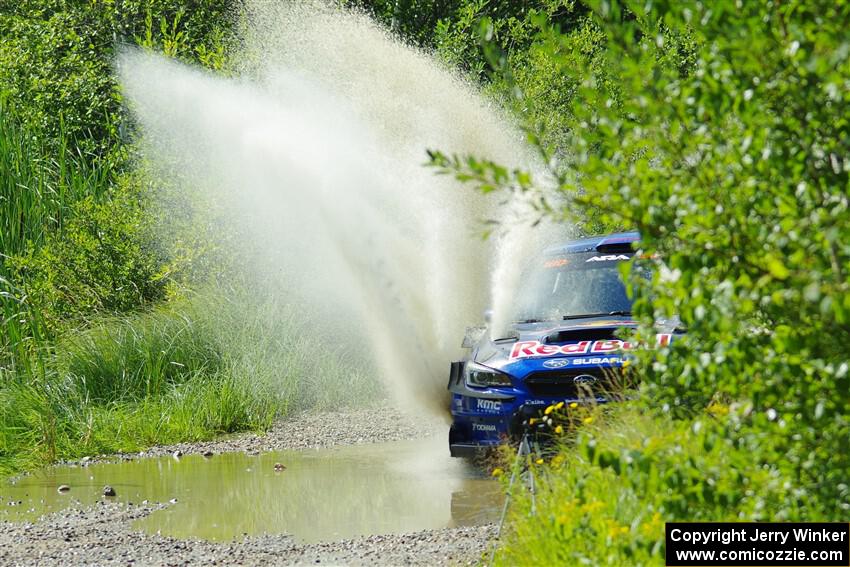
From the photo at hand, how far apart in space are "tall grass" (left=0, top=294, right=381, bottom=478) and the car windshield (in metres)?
3.65

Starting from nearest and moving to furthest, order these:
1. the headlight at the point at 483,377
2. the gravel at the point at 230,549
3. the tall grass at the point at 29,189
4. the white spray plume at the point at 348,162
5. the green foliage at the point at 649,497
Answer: the green foliage at the point at 649,497
the gravel at the point at 230,549
the headlight at the point at 483,377
the white spray plume at the point at 348,162
the tall grass at the point at 29,189

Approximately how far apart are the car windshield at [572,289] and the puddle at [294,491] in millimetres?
1310

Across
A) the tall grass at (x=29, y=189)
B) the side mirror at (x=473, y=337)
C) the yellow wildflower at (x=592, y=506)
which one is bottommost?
the yellow wildflower at (x=592, y=506)

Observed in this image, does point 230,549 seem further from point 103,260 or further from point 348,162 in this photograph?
point 103,260

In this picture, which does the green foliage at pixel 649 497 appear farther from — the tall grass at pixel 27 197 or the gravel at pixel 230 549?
the tall grass at pixel 27 197

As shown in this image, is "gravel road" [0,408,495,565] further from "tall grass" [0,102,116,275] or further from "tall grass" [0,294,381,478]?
"tall grass" [0,102,116,275]

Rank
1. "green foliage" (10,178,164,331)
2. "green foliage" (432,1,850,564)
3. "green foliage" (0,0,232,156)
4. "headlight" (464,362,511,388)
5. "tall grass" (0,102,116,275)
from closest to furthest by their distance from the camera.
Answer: "green foliage" (432,1,850,564), "headlight" (464,362,511,388), "tall grass" (0,102,116,275), "green foliage" (10,178,164,331), "green foliage" (0,0,232,156)

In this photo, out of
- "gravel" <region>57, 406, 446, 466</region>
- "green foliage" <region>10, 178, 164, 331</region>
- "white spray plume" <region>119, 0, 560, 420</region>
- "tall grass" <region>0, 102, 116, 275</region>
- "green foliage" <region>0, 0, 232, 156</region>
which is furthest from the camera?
"green foliage" <region>0, 0, 232, 156</region>

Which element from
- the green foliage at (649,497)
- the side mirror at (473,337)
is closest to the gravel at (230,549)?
the green foliage at (649,497)

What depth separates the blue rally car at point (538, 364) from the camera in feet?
26.3

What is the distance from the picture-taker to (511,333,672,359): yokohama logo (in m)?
8.02

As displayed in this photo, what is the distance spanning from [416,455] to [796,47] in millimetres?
6977

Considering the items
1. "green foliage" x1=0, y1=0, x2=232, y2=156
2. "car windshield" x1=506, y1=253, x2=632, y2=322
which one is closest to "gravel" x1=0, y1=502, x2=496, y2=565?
"car windshield" x1=506, y1=253, x2=632, y2=322


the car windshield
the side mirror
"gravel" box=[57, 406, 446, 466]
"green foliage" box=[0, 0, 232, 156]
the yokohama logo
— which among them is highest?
"green foliage" box=[0, 0, 232, 156]
